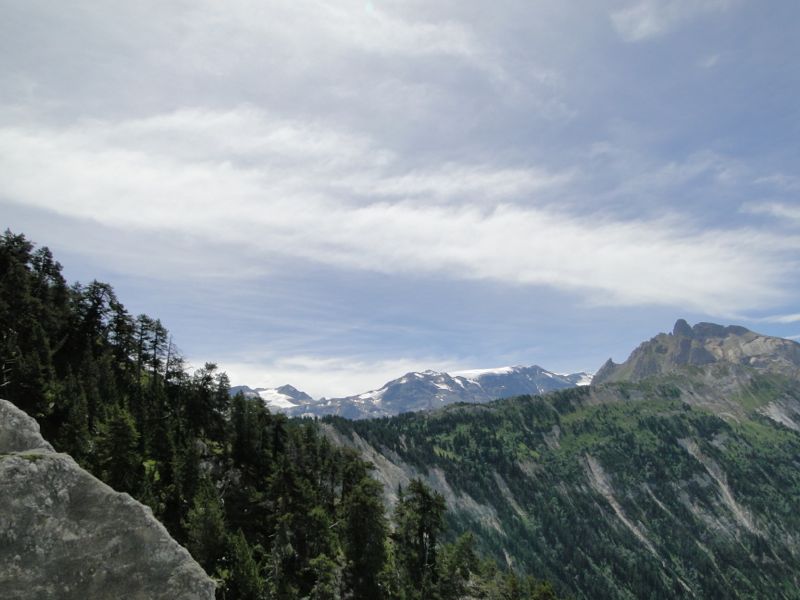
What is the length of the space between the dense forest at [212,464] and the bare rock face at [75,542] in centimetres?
3401

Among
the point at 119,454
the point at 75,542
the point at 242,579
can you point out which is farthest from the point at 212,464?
the point at 75,542

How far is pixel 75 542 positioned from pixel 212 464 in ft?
188

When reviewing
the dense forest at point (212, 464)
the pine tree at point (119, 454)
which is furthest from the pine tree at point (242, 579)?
the pine tree at point (119, 454)

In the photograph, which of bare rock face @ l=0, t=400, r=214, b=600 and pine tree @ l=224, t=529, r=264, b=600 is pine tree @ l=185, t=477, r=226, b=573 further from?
bare rock face @ l=0, t=400, r=214, b=600


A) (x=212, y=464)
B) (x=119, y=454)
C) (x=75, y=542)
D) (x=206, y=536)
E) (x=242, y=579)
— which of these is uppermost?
(x=75, y=542)

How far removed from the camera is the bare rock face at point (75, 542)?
22.4 m

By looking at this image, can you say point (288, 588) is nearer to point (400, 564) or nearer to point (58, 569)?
point (400, 564)

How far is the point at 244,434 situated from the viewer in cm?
8150

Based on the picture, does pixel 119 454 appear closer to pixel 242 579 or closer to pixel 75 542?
pixel 242 579

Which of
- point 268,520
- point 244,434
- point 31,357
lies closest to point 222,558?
point 268,520

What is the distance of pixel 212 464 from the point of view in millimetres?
77062

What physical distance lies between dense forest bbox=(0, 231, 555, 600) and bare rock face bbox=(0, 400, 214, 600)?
34.0 meters

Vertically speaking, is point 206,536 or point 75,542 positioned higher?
point 75,542

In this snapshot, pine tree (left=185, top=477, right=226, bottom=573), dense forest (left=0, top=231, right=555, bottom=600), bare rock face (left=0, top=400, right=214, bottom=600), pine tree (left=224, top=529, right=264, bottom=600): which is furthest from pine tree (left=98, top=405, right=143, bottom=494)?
bare rock face (left=0, top=400, right=214, bottom=600)
